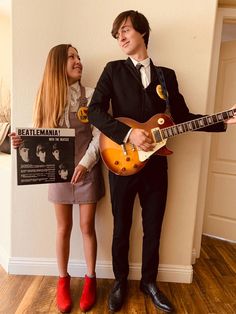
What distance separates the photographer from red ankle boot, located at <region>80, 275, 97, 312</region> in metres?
1.54

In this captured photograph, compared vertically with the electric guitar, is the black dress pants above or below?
below

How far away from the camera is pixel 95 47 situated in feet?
5.52

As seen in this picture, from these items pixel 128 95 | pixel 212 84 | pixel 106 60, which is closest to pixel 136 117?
pixel 128 95

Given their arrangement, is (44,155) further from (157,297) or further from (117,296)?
(157,297)

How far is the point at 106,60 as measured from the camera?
1.69 metres

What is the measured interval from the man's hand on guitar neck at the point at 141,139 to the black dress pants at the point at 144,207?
0.15 metres

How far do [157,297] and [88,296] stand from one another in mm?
395

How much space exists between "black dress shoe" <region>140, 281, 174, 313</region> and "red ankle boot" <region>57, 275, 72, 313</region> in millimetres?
457

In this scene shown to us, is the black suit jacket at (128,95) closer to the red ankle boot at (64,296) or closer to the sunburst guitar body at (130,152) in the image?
the sunburst guitar body at (130,152)

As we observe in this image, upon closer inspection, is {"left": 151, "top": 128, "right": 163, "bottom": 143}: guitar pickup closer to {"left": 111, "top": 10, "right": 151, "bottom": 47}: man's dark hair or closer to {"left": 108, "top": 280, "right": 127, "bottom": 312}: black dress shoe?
{"left": 111, "top": 10, "right": 151, "bottom": 47}: man's dark hair

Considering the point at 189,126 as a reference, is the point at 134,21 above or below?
above

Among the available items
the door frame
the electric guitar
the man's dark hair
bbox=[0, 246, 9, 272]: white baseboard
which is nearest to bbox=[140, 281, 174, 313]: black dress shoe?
the door frame

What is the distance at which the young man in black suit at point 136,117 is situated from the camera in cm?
144

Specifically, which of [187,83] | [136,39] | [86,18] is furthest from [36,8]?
[187,83]
